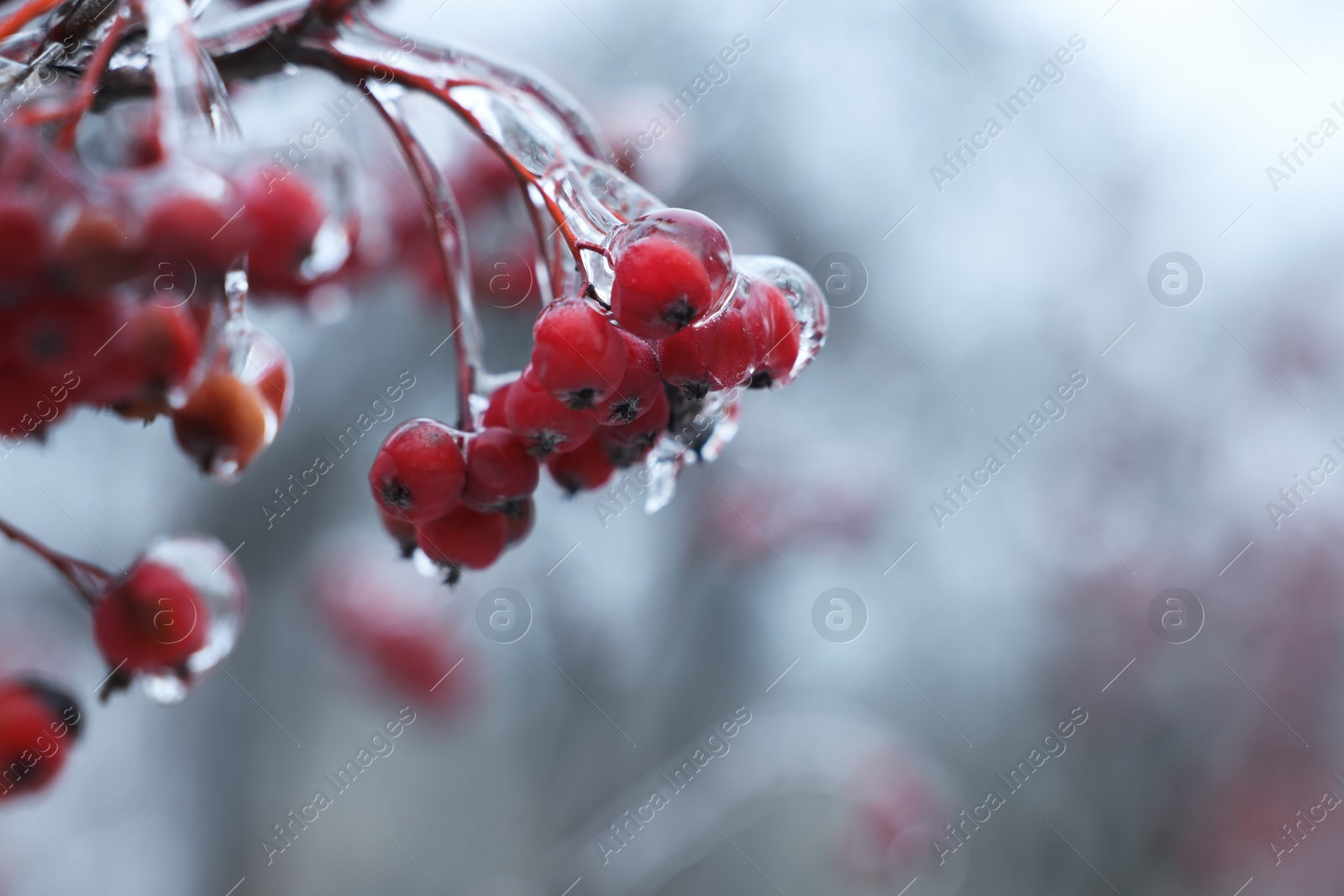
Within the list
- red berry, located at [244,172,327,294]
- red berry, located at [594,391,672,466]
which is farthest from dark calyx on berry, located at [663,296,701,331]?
red berry, located at [244,172,327,294]

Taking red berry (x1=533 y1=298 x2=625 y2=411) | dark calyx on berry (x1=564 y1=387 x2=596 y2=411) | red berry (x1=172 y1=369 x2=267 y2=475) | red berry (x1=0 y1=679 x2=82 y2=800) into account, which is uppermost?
red berry (x1=533 y1=298 x2=625 y2=411)

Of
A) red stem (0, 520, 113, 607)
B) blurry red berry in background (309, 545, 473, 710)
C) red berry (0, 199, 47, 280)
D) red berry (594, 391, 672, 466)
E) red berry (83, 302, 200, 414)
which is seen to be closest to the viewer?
red berry (0, 199, 47, 280)

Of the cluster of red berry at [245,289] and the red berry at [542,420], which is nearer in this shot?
the cluster of red berry at [245,289]

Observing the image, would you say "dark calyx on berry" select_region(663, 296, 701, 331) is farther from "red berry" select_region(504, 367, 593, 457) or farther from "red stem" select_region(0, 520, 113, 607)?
"red stem" select_region(0, 520, 113, 607)

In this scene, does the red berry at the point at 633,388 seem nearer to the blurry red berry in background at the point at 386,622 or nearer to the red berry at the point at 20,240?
the red berry at the point at 20,240

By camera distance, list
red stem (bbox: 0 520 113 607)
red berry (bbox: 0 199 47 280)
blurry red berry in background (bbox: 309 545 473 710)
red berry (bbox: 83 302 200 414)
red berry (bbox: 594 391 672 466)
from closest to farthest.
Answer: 1. red berry (bbox: 0 199 47 280)
2. red berry (bbox: 83 302 200 414)
3. red berry (bbox: 594 391 672 466)
4. red stem (bbox: 0 520 113 607)
5. blurry red berry in background (bbox: 309 545 473 710)

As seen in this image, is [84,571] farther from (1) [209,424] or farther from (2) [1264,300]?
(2) [1264,300]

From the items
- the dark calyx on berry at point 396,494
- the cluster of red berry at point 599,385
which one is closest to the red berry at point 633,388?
the cluster of red berry at point 599,385
